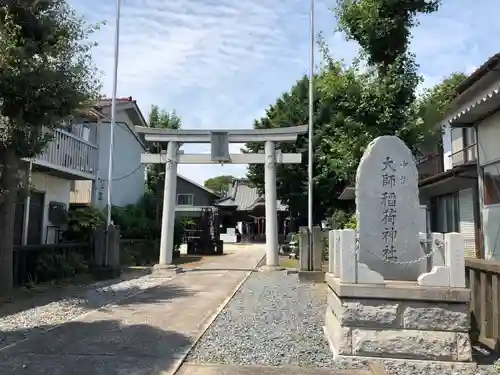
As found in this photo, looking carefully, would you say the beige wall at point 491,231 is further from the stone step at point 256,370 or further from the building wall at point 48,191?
the building wall at point 48,191

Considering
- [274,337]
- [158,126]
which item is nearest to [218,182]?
[158,126]

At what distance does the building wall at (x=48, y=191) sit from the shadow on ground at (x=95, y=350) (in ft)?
32.1

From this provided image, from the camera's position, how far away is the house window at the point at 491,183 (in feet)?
36.8

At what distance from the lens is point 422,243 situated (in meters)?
7.64

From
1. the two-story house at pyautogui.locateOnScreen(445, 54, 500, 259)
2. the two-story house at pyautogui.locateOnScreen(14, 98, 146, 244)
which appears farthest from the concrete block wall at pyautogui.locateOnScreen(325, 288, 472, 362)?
the two-story house at pyautogui.locateOnScreen(14, 98, 146, 244)

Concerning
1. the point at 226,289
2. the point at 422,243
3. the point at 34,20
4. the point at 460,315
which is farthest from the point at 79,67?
the point at 460,315

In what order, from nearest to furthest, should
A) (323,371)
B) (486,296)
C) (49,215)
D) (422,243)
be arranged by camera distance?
(323,371), (486,296), (422,243), (49,215)

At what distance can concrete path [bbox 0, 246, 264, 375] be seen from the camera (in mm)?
5832

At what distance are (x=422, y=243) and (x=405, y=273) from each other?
799mm

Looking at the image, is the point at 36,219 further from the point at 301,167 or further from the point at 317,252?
the point at 301,167

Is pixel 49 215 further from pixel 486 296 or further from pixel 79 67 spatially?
pixel 486 296

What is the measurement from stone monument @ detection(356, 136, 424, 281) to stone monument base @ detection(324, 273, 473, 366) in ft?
2.86

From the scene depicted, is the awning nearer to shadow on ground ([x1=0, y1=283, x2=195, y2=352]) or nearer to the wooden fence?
the wooden fence

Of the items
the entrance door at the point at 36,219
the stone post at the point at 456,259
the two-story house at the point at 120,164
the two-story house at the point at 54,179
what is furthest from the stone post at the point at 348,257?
the two-story house at the point at 120,164
